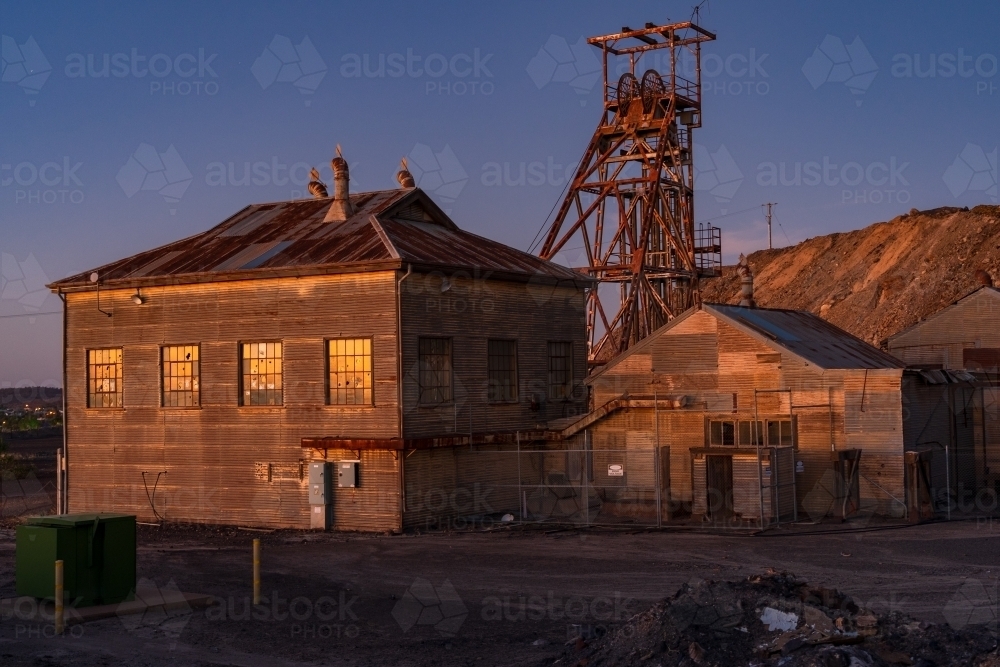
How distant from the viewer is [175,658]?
639 inches

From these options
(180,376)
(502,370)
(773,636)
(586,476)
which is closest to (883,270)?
(502,370)

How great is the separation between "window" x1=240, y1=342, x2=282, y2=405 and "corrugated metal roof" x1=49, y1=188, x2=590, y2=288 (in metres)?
2.07

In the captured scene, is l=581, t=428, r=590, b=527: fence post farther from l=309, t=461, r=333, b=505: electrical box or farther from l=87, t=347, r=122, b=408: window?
l=87, t=347, r=122, b=408: window

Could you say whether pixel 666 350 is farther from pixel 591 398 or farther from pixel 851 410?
pixel 851 410

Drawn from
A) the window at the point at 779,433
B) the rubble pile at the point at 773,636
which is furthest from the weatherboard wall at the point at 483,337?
the rubble pile at the point at 773,636

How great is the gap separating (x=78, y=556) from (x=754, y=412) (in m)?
17.7

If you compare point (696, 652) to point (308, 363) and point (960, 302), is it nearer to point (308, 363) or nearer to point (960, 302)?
point (308, 363)

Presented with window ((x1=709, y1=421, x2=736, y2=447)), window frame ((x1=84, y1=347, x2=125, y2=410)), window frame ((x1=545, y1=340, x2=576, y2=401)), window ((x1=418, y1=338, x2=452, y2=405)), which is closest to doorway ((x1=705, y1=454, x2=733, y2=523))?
window ((x1=709, y1=421, x2=736, y2=447))

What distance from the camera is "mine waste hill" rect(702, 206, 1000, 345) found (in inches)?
2886

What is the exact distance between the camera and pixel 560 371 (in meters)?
36.1

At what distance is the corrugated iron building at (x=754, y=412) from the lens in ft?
97.0

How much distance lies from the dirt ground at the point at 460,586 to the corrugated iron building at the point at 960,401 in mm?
3962

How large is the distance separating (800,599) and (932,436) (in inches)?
766

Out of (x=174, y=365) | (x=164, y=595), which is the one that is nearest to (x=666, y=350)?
(x=174, y=365)
